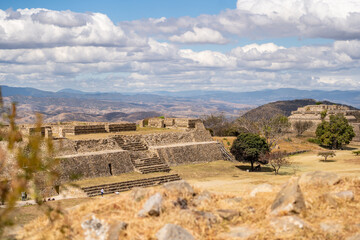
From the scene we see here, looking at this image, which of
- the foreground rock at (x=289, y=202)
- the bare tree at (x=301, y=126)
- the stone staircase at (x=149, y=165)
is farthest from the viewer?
the bare tree at (x=301, y=126)

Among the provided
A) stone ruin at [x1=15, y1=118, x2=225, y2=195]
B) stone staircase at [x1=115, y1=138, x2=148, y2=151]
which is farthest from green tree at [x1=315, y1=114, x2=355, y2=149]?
stone staircase at [x1=115, y1=138, x2=148, y2=151]

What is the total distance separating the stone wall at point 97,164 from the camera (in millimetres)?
22719

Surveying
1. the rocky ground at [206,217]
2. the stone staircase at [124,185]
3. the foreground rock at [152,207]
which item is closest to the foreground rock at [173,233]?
the rocky ground at [206,217]

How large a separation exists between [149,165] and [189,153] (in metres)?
4.49

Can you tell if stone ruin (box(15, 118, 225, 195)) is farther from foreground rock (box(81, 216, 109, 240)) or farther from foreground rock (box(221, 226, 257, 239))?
foreground rock (box(221, 226, 257, 239))

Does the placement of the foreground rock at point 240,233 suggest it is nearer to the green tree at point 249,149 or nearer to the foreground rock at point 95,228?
the foreground rock at point 95,228

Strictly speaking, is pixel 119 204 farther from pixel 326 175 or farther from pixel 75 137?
pixel 75 137

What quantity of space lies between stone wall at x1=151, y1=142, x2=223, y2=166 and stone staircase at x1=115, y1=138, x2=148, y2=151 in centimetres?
95

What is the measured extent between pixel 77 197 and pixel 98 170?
12.8 feet

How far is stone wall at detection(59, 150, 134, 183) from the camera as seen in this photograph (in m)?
22.7

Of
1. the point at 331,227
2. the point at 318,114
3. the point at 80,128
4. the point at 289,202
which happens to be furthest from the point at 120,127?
the point at 318,114

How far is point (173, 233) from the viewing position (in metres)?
6.33

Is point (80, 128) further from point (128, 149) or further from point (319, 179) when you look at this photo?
point (319, 179)

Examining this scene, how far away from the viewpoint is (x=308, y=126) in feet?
195
